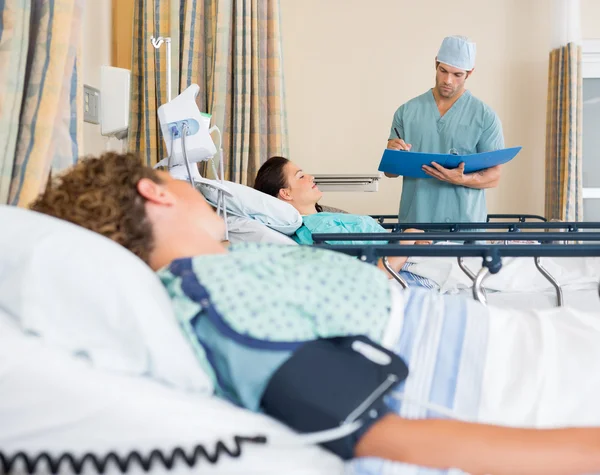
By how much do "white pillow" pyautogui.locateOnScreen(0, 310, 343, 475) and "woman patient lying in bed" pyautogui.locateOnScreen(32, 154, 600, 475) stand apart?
97 mm

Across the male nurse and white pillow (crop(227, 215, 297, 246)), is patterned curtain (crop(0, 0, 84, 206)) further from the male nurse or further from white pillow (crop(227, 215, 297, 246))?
the male nurse

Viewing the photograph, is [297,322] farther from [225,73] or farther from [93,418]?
[225,73]

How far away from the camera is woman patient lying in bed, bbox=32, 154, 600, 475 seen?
37.2 inches

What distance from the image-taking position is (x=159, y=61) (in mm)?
3404

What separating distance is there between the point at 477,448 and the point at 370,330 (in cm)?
24

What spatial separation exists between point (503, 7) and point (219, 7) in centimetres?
319

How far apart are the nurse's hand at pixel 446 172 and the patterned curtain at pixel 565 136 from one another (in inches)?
92.4

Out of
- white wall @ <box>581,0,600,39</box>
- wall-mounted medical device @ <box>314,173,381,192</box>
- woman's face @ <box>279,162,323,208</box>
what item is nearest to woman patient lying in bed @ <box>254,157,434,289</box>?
woman's face @ <box>279,162,323,208</box>

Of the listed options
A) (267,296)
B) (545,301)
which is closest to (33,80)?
(267,296)

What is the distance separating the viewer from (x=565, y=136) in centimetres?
534

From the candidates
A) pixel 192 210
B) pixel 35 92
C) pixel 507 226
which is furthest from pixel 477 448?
pixel 507 226

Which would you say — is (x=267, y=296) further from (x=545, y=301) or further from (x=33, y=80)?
(x=545, y=301)

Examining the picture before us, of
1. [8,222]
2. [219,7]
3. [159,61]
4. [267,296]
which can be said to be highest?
[219,7]

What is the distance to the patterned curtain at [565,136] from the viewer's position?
17.4 feet
